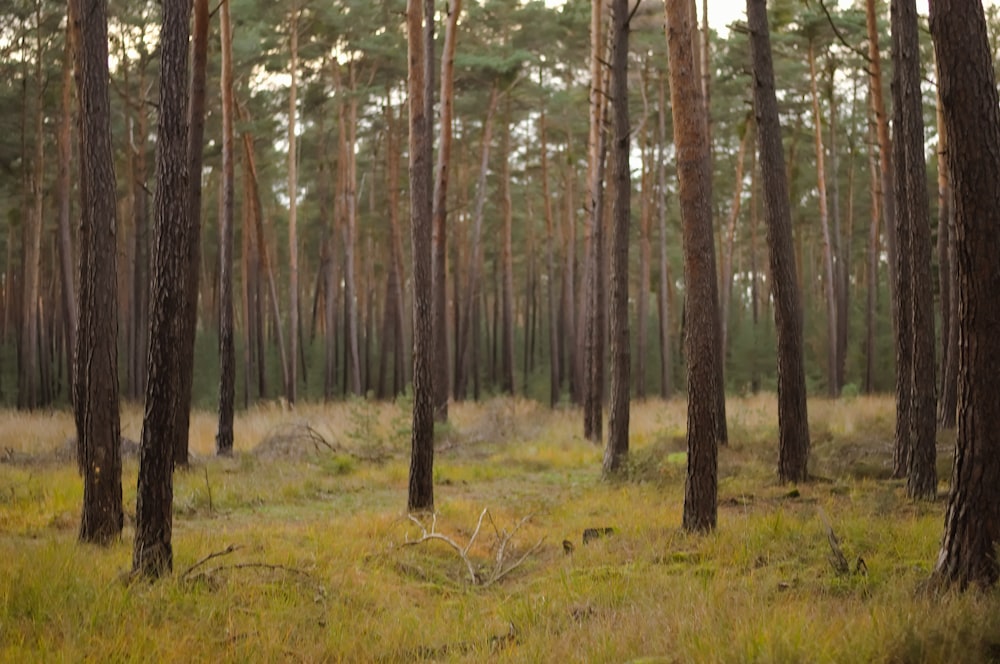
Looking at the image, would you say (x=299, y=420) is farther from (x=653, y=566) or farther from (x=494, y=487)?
(x=653, y=566)

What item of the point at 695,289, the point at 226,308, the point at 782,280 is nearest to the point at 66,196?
the point at 226,308

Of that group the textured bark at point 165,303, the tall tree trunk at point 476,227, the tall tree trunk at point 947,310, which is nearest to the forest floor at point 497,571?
the textured bark at point 165,303

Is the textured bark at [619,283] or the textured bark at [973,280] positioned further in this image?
the textured bark at [619,283]

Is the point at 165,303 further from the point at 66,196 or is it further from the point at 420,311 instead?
the point at 66,196

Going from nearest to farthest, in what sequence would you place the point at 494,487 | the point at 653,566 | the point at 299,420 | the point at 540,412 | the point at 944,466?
the point at 653,566, the point at 944,466, the point at 494,487, the point at 299,420, the point at 540,412

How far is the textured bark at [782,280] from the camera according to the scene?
11109mm

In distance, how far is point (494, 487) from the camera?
497 inches

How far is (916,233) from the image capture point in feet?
30.8

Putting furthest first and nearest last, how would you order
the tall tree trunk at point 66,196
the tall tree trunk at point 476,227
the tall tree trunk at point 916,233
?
the tall tree trunk at point 476,227, the tall tree trunk at point 66,196, the tall tree trunk at point 916,233

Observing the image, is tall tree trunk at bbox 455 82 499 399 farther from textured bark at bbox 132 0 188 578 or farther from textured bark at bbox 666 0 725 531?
textured bark at bbox 132 0 188 578

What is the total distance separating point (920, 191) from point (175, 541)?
7.81 meters

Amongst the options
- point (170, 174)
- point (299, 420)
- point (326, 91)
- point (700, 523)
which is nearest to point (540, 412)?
point (299, 420)

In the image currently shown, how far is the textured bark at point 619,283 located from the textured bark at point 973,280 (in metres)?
7.51

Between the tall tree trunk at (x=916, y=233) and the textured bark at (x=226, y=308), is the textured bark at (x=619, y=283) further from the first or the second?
the textured bark at (x=226, y=308)
